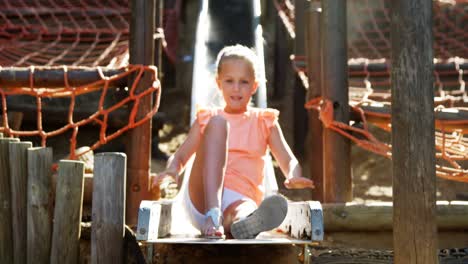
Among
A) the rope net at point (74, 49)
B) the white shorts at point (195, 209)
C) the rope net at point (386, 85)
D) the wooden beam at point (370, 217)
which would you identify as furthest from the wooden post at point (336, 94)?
the rope net at point (74, 49)

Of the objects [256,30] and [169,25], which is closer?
[256,30]

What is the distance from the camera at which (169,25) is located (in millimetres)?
6211

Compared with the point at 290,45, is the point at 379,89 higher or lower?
lower

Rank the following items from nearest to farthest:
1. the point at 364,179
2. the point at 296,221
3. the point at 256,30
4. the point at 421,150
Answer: the point at 421,150, the point at 296,221, the point at 256,30, the point at 364,179

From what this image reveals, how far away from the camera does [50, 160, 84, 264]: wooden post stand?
2.34 meters

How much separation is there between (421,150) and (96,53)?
3.07 meters

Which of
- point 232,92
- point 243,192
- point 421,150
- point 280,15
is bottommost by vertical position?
point 243,192

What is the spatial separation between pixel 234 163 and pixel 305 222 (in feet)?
2.03

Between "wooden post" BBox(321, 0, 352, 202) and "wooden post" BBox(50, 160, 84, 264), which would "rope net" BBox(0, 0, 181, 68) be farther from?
"wooden post" BBox(50, 160, 84, 264)

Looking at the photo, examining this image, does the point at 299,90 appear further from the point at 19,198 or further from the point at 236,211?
the point at 19,198

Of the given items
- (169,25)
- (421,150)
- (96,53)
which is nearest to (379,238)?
(421,150)

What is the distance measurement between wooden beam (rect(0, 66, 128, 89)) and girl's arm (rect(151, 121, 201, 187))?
740 mm

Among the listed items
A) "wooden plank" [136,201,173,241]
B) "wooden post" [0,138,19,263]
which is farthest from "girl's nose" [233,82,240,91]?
"wooden post" [0,138,19,263]

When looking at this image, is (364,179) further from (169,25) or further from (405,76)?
(405,76)
